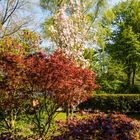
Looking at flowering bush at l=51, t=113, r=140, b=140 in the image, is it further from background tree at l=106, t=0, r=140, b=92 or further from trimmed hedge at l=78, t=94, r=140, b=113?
background tree at l=106, t=0, r=140, b=92

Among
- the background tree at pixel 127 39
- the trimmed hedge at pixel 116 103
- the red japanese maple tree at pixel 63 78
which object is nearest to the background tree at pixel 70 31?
the trimmed hedge at pixel 116 103

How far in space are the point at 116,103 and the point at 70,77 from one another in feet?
48.6

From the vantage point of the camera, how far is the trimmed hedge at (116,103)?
2412 cm

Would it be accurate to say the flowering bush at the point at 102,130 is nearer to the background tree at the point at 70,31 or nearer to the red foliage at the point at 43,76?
the red foliage at the point at 43,76

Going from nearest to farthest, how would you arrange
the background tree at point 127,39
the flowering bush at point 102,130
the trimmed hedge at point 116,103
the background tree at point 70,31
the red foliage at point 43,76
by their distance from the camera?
the flowering bush at point 102,130
the red foliage at point 43,76
the background tree at point 70,31
the trimmed hedge at point 116,103
the background tree at point 127,39

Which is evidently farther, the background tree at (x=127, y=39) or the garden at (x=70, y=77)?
the background tree at (x=127, y=39)

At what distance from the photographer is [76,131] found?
7031 millimetres

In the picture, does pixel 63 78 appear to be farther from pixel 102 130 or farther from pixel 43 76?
pixel 102 130

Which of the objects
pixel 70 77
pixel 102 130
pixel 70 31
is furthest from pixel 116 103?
pixel 102 130

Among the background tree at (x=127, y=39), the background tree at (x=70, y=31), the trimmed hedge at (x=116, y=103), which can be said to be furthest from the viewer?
the background tree at (x=127, y=39)

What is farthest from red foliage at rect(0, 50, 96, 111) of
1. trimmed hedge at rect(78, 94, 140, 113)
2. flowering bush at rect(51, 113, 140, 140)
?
trimmed hedge at rect(78, 94, 140, 113)

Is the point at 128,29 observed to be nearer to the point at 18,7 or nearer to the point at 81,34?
the point at 18,7

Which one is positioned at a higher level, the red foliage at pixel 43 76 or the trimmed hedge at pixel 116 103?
the red foliage at pixel 43 76

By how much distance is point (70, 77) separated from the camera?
9922 mm
